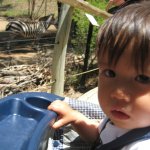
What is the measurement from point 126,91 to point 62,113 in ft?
1.30

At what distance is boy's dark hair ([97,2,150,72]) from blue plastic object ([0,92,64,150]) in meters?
0.41

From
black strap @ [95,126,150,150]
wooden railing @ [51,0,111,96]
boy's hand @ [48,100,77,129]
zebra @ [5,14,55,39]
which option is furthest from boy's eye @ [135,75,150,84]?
zebra @ [5,14,55,39]

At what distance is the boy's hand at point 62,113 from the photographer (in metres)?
1.24

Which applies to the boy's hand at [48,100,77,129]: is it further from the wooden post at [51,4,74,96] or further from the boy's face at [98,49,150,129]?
the wooden post at [51,4,74,96]

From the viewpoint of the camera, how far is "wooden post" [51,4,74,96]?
259 cm

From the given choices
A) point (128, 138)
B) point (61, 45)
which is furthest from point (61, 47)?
point (128, 138)

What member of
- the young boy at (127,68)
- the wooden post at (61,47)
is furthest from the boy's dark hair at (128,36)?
the wooden post at (61,47)

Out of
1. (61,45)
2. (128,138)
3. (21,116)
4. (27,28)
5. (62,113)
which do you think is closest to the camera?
(128,138)

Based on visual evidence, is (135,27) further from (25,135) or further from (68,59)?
(68,59)

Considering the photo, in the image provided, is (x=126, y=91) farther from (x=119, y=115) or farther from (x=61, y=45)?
(x=61, y=45)

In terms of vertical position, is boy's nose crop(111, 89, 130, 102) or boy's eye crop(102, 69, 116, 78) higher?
boy's eye crop(102, 69, 116, 78)

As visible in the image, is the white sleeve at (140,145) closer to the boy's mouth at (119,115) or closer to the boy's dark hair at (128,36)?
the boy's mouth at (119,115)

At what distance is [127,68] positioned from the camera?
3.01ft

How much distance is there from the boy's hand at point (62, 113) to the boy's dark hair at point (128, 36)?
32 centimetres
